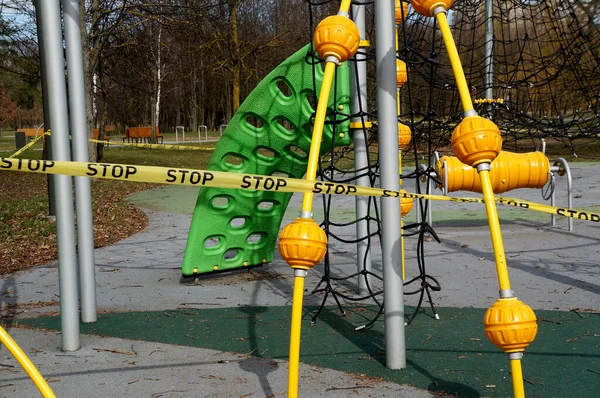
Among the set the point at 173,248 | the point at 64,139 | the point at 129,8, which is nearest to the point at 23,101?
the point at 129,8

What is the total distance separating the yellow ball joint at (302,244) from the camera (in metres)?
2.54

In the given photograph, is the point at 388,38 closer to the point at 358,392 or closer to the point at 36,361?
the point at 358,392

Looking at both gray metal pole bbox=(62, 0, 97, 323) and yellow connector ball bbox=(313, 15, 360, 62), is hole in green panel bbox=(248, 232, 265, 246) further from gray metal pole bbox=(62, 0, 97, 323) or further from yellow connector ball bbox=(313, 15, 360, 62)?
yellow connector ball bbox=(313, 15, 360, 62)

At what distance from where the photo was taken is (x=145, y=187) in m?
16.2

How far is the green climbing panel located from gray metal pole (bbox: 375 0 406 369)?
1668mm

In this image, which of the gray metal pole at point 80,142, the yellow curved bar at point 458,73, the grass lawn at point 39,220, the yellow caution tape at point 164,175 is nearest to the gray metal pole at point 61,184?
the gray metal pole at point 80,142

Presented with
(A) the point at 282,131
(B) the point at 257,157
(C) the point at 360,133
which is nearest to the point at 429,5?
(C) the point at 360,133

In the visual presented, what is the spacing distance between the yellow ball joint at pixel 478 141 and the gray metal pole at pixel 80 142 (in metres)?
2.46

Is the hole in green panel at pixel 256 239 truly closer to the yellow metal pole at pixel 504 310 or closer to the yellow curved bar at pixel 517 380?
the yellow metal pole at pixel 504 310

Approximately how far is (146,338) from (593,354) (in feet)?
8.17

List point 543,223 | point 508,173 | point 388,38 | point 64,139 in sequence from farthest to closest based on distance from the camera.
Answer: point 543,223, point 508,173, point 64,139, point 388,38

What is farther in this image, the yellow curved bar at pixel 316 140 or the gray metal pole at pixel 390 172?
the gray metal pole at pixel 390 172

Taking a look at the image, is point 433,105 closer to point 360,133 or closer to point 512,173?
point 512,173

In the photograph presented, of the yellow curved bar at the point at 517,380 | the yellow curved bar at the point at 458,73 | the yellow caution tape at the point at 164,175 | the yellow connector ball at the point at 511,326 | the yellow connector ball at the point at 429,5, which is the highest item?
the yellow connector ball at the point at 429,5
